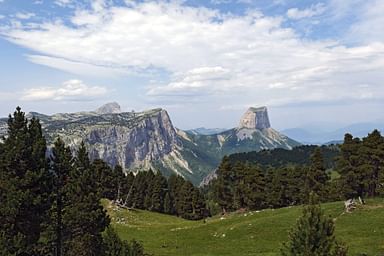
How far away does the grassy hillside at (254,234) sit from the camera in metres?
46.8

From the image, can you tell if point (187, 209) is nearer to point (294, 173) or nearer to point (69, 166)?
point (294, 173)

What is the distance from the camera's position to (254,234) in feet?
180

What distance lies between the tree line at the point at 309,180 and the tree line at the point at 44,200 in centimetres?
4273

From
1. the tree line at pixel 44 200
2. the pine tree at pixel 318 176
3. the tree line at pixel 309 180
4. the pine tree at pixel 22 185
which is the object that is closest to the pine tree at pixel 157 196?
the tree line at pixel 309 180

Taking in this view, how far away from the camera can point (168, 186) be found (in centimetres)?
13412

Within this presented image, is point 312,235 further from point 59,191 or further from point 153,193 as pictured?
point 153,193

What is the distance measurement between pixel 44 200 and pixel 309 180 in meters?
70.1

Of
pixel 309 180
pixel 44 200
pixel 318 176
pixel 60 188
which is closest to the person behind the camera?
pixel 44 200

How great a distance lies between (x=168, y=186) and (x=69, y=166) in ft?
305

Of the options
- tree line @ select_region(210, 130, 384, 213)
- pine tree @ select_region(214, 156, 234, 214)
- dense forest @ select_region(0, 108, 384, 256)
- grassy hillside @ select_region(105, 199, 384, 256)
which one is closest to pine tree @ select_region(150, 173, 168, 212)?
tree line @ select_region(210, 130, 384, 213)

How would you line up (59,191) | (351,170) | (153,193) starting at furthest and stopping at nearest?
(153,193) → (351,170) → (59,191)

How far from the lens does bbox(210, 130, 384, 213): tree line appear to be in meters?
68.3

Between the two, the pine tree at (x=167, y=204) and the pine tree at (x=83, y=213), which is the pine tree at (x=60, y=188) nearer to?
the pine tree at (x=83, y=213)

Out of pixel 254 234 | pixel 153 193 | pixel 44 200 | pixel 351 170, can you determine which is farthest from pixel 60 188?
pixel 153 193
